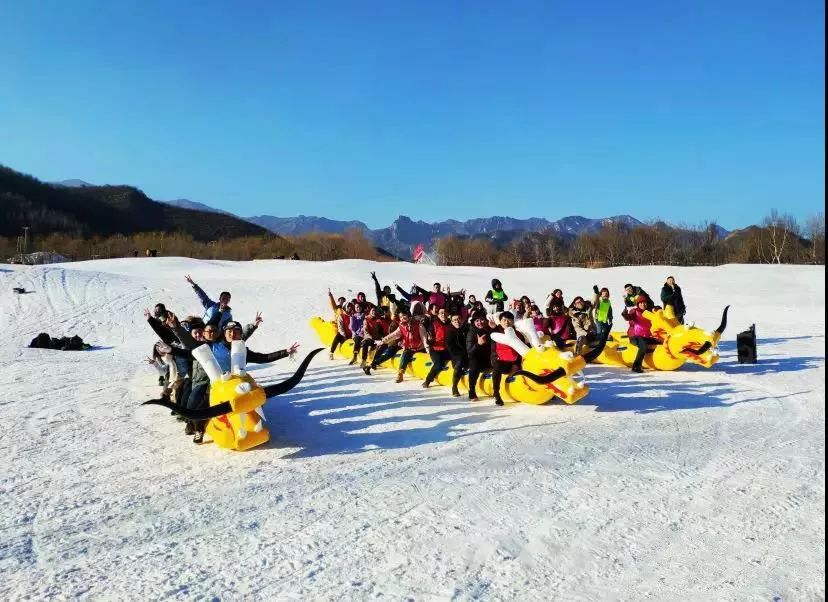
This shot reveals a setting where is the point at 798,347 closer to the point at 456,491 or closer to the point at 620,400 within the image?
the point at 620,400

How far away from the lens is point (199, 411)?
17.8 ft

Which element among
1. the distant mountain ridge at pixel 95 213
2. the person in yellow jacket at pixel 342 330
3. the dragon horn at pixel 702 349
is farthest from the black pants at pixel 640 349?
the distant mountain ridge at pixel 95 213

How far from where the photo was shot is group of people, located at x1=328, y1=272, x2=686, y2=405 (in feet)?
26.5

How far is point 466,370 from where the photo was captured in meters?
8.44

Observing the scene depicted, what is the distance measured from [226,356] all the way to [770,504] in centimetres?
507

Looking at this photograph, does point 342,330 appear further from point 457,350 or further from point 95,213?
point 95,213

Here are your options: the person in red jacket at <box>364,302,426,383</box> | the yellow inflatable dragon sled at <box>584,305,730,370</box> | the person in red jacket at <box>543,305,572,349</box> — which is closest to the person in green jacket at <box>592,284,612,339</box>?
the yellow inflatable dragon sled at <box>584,305,730,370</box>

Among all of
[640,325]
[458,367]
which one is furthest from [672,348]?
[458,367]

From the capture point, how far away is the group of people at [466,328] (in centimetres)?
807

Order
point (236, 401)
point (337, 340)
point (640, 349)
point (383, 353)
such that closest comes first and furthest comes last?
point (236, 401), point (640, 349), point (383, 353), point (337, 340)

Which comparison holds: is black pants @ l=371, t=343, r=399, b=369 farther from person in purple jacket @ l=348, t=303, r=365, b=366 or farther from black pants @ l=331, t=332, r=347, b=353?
black pants @ l=331, t=332, r=347, b=353

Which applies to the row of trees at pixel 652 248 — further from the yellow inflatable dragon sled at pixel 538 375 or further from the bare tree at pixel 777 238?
the yellow inflatable dragon sled at pixel 538 375

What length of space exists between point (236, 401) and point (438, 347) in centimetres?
374

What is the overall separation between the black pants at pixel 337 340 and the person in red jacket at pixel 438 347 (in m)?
3.54
